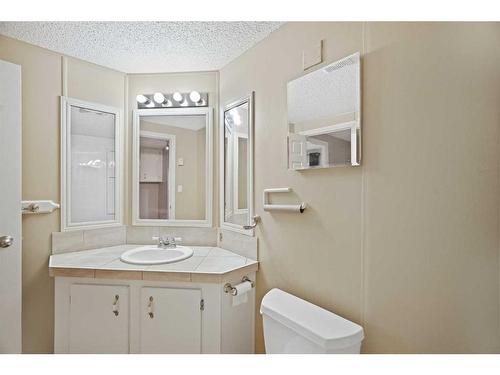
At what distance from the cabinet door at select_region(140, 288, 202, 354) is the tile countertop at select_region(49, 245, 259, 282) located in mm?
96

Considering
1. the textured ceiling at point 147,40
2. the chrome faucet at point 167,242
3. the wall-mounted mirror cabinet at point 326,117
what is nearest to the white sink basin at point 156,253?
the chrome faucet at point 167,242

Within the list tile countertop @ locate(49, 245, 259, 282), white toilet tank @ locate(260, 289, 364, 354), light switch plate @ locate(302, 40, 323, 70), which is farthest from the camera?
tile countertop @ locate(49, 245, 259, 282)

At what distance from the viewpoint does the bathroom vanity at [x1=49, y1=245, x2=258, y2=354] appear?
54.8 inches

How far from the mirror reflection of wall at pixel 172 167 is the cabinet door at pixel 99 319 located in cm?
64

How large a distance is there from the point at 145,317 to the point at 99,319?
0.27 metres

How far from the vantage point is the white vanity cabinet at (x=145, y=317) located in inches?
54.9

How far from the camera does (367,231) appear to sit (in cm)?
106

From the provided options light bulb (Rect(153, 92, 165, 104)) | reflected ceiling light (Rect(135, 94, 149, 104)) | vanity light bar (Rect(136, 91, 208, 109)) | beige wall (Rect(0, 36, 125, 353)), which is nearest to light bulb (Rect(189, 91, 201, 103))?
vanity light bar (Rect(136, 91, 208, 109))

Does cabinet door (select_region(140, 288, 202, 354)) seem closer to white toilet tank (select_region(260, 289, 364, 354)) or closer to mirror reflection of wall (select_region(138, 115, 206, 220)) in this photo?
white toilet tank (select_region(260, 289, 364, 354))

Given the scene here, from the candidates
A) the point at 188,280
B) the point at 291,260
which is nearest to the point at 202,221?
the point at 188,280

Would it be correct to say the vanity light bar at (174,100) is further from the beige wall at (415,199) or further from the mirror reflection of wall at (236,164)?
the beige wall at (415,199)

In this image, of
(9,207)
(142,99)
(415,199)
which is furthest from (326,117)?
(9,207)

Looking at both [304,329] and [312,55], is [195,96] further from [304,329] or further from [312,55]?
[304,329]
